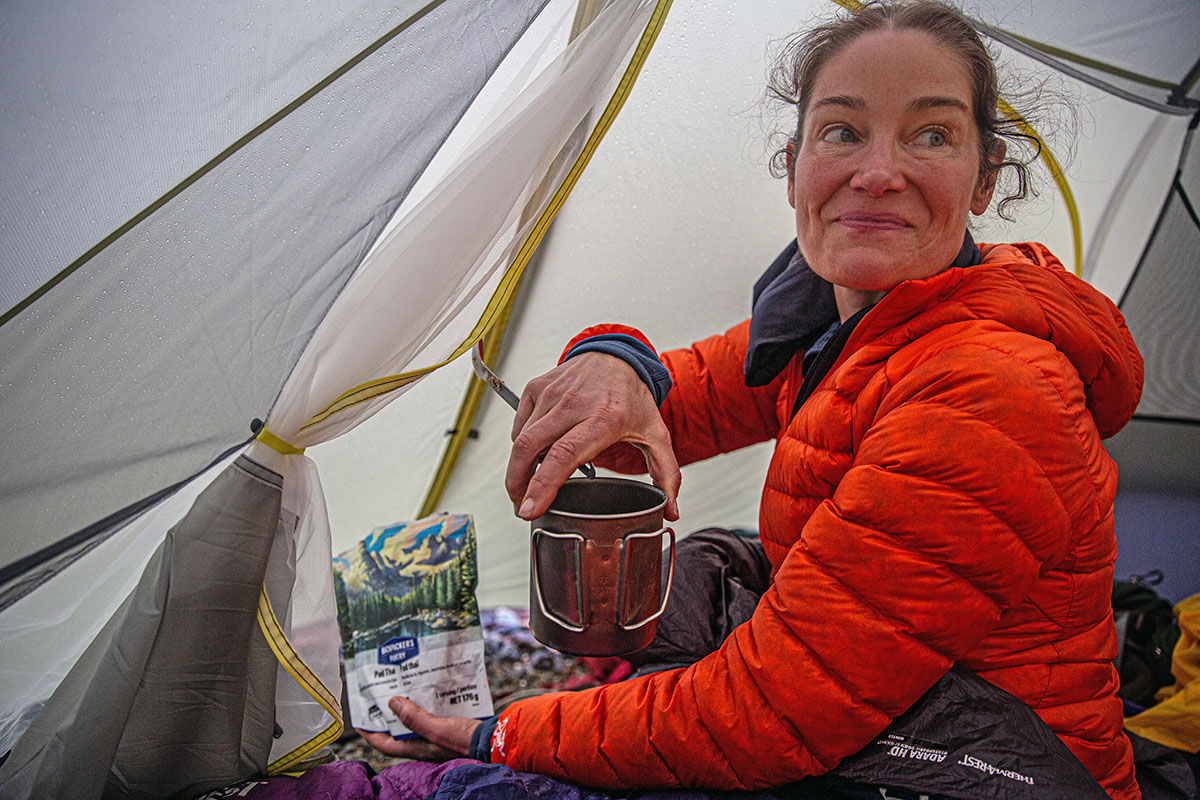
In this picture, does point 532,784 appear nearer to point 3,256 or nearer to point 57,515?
point 57,515

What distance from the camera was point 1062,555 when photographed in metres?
0.89

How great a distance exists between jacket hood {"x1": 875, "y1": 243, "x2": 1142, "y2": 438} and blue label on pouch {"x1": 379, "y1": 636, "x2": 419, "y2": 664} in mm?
988

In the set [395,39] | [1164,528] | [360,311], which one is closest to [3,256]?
[360,311]

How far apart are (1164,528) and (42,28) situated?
90.2 inches

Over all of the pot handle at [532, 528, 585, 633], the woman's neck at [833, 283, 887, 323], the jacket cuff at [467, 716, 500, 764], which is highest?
the woman's neck at [833, 283, 887, 323]

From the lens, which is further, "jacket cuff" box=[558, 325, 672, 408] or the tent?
"jacket cuff" box=[558, 325, 672, 408]

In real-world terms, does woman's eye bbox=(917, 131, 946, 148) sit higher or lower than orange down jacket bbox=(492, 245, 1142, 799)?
higher

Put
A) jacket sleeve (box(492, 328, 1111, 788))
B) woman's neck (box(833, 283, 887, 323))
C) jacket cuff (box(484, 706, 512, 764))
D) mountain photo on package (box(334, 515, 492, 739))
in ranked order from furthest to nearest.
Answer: mountain photo on package (box(334, 515, 492, 739))
woman's neck (box(833, 283, 887, 323))
jacket cuff (box(484, 706, 512, 764))
jacket sleeve (box(492, 328, 1111, 788))

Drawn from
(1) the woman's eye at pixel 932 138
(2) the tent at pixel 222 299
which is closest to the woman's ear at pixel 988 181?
(1) the woman's eye at pixel 932 138

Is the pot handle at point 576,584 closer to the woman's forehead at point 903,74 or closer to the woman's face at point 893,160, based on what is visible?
the woman's face at point 893,160

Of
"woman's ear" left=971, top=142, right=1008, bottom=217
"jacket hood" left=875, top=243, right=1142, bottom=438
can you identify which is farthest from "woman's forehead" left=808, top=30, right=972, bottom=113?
"jacket hood" left=875, top=243, right=1142, bottom=438

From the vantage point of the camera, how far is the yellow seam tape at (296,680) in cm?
102

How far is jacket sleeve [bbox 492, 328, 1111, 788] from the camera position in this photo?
834 millimetres

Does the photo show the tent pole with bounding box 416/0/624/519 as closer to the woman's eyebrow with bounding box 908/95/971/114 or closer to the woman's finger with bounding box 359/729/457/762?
the woman's finger with bounding box 359/729/457/762
